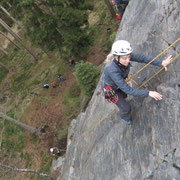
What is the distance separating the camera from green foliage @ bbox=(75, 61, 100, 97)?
42.0ft

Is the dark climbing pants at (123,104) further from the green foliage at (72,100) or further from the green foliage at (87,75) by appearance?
the green foliage at (72,100)

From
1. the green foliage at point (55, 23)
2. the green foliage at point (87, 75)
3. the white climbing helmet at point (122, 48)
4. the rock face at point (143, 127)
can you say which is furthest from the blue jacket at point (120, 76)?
the green foliage at point (55, 23)

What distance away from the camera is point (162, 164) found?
3811 mm

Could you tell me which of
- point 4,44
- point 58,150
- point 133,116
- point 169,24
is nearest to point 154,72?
point 133,116

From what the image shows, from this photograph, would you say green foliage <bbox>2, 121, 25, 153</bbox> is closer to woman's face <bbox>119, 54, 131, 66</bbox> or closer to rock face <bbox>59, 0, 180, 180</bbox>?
rock face <bbox>59, 0, 180, 180</bbox>

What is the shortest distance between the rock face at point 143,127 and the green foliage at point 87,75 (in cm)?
505

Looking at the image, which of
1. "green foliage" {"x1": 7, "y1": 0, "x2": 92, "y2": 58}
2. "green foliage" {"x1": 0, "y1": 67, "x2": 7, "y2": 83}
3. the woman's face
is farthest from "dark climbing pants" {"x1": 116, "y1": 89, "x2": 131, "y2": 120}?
"green foliage" {"x1": 0, "y1": 67, "x2": 7, "y2": 83}

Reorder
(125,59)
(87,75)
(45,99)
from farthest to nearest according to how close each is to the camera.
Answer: (45,99) → (87,75) → (125,59)

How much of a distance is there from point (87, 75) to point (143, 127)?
8.64 m

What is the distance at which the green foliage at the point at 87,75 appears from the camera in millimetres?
12805

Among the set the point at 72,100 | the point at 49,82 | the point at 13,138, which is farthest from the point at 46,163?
the point at 49,82

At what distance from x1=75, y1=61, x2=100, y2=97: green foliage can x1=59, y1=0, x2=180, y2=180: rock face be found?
16.6 feet

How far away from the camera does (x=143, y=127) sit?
461 cm

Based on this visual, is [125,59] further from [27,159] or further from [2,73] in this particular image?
[2,73]
